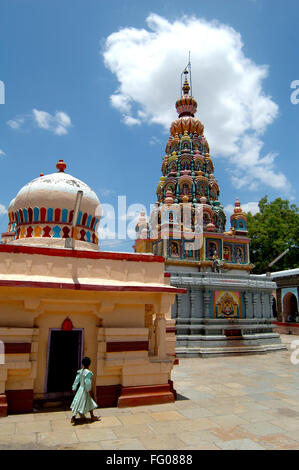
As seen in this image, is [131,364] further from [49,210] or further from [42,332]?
[49,210]

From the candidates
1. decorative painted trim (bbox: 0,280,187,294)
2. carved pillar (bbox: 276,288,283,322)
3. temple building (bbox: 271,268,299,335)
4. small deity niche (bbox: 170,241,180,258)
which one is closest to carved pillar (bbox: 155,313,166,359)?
decorative painted trim (bbox: 0,280,187,294)

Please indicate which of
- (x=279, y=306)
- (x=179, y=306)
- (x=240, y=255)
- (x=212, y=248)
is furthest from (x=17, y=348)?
(x=279, y=306)

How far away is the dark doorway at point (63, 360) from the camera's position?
818 centimetres

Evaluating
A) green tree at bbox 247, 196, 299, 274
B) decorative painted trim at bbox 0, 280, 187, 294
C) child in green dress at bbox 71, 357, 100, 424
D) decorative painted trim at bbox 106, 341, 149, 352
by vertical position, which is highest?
green tree at bbox 247, 196, 299, 274

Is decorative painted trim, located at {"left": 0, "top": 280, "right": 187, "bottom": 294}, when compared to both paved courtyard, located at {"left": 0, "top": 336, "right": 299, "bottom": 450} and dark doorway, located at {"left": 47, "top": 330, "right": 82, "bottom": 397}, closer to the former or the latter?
dark doorway, located at {"left": 47, "top": 330, "right": 82, "bottom": 397}

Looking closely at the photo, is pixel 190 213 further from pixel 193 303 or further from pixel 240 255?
pixel 193 303

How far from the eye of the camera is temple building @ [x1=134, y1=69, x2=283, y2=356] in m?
18.1

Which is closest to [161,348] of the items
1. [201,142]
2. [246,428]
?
[246,428]

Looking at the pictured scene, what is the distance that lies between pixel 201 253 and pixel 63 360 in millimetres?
15791

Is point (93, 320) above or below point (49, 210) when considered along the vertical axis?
below

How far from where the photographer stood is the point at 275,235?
1433 inches

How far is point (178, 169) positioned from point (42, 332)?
22750mm

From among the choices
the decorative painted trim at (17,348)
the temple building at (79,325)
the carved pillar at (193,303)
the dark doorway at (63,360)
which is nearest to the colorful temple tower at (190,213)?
the carved pillar at (193,303)
